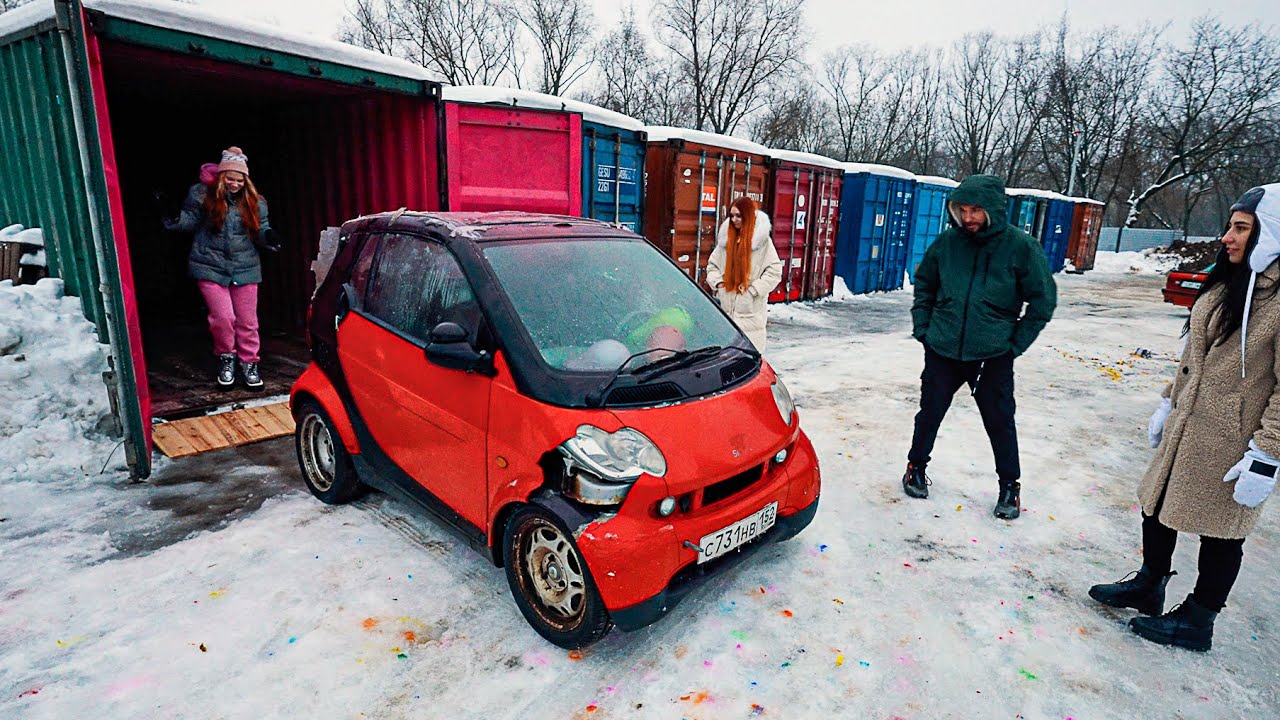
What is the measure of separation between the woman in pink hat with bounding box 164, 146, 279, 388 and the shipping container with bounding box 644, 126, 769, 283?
5.14m

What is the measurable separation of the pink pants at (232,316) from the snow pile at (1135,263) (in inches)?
1181

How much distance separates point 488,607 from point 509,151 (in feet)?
15.4

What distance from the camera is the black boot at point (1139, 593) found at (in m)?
2.89

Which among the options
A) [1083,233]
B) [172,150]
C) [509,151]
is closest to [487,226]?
[509,151]

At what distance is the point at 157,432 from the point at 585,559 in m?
3.97

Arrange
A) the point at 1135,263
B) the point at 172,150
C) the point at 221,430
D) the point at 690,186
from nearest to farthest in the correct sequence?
the point at 221,430 < the point at 172,150 < the point at 690,186 < the point at 1135,263

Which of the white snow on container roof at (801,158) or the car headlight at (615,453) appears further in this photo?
the white snow on container roof at (801,158)

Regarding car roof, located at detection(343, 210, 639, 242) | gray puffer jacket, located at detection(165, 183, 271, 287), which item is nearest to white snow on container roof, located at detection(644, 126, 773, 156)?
gray puffer jacket, located at detection(165, 183, 271, 287)

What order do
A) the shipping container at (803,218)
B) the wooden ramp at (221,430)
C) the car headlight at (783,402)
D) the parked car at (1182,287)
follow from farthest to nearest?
the parked car at (1182,287) → the shipping container at (803,218) → the wooden ramp at (221,430) → the car headlight at (783,402)

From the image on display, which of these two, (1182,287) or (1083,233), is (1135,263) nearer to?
(1083,233)

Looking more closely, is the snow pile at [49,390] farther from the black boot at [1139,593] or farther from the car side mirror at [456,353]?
the black boot at [1139,593]

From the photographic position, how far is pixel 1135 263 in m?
27.6

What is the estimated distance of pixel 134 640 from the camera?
2.59 m

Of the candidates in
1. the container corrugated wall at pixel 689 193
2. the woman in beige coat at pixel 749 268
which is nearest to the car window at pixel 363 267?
the woman in beige coat at pixel 749 268
